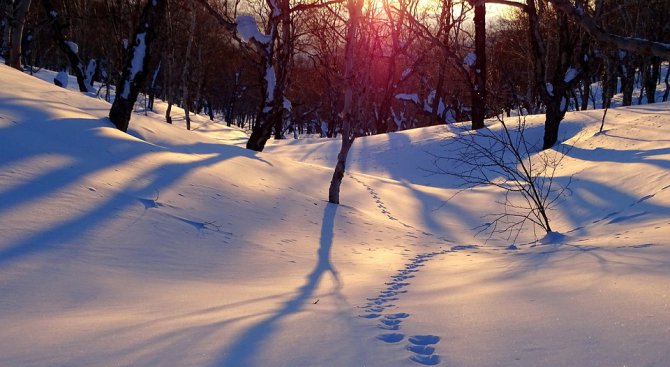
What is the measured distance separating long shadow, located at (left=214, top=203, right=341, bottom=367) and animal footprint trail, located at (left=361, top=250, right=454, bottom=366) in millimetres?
419

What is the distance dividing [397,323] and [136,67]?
672 centimetres

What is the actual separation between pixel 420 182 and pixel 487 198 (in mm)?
3451

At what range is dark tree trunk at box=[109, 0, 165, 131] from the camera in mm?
7734

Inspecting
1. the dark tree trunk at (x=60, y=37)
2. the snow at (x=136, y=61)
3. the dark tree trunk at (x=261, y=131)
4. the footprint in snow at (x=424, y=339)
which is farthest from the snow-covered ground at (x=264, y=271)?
the dark tree trunk at (x=60, y=37)

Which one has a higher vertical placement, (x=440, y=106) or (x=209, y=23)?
(x=209, y=23)

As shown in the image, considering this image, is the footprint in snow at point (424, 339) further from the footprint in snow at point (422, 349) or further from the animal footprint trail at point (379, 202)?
the animal footprint trail at point (379, 202)

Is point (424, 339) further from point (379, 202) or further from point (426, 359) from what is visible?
point (379, 202)

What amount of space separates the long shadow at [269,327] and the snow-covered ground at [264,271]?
13 mm

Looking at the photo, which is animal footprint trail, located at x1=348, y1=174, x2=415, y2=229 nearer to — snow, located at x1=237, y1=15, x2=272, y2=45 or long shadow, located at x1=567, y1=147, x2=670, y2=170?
snow, located at x1=237, y1=15, x2=272, y2=45

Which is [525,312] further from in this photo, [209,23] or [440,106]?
[209,23]

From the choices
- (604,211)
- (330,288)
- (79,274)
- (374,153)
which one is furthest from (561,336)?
(374,153)

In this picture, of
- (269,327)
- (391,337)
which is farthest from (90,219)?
(391,337)

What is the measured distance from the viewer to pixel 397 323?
8.80ft

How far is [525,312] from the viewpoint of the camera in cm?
257
